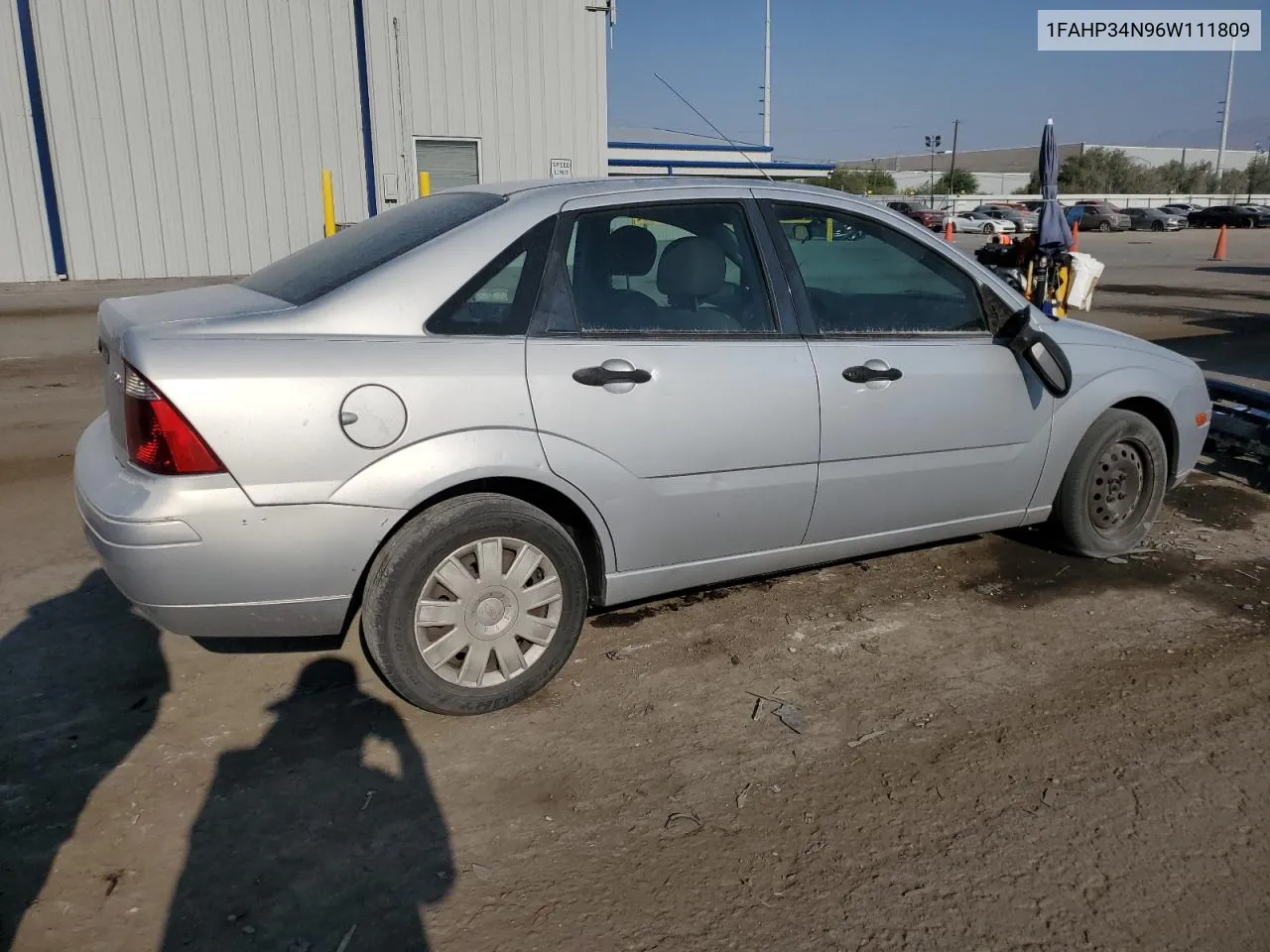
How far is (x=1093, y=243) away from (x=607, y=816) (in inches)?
1711

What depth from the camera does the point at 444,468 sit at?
310 centimetres

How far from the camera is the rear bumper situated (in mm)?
2881

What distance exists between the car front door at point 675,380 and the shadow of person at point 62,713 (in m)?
1.68

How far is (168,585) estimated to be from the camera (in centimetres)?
293

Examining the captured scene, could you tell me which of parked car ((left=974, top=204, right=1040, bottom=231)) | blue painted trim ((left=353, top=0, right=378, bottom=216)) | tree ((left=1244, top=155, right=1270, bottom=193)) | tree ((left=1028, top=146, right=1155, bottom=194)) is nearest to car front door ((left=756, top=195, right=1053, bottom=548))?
blue painted trim ((left=353, top=0, right=378, bottom=216))

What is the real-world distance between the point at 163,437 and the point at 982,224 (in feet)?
169

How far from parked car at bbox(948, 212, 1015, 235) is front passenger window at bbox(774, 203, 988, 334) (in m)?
47.4

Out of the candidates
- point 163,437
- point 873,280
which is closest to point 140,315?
point 163,437

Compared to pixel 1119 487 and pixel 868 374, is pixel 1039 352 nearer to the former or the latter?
pixel 868 374

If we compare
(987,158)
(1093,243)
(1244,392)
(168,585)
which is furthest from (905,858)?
(987,158)

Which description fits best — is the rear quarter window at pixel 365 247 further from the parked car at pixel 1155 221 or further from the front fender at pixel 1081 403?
the parked car at pixel 1155 221

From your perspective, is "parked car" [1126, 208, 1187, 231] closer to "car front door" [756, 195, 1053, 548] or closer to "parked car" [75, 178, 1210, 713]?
"parked car" [75, 178, 1210, 713]

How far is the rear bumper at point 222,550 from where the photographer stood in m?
2.88

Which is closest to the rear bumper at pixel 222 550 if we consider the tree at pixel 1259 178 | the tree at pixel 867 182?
the tree at pixel 867 182
